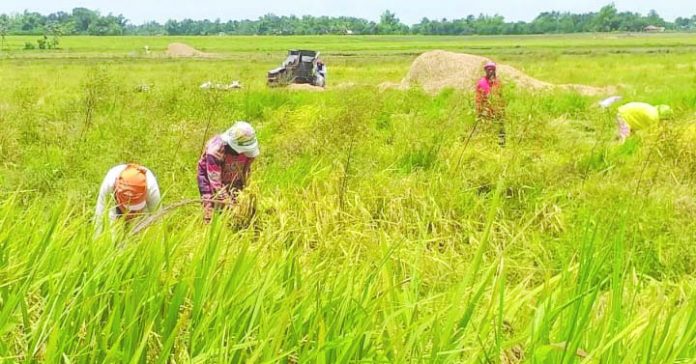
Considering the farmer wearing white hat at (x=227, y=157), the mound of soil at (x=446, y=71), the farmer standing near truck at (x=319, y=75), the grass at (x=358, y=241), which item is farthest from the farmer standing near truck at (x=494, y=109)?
the farmer standing near truck at (x=319, y=75)

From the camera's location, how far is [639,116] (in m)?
8.41

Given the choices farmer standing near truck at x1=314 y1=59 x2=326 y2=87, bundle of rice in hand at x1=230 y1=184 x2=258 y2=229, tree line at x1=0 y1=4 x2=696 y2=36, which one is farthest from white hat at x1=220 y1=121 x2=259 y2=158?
tree line at x1=0 y1=4 x2=696 y2=36

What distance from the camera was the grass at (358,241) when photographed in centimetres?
190

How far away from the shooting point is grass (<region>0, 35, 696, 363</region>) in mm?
1896

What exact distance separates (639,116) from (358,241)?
5.59 m

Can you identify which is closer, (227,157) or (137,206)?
(137,206)

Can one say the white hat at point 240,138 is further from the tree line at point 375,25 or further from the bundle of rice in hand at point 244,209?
the tree line at point 375,25

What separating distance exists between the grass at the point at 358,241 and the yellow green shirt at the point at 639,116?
290 millimetres

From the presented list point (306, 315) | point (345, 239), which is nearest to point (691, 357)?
point (306, 315)

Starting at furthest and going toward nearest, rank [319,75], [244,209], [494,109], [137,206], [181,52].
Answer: [181,52]
[319,75]
[494,109]
[244,209]
[137,206]

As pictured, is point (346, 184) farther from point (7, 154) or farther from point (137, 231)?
point (7, 154)

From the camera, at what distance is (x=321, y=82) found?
2058cm

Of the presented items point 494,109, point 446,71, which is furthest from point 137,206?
point 446,71

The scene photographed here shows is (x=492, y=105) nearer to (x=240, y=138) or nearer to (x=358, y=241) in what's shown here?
(x=240, y=138)
